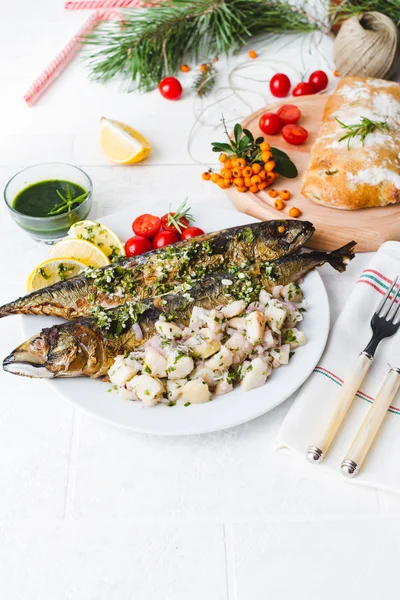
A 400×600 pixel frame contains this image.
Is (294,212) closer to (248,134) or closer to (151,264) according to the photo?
(248,134)

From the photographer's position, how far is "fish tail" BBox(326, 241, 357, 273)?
279 centimetres

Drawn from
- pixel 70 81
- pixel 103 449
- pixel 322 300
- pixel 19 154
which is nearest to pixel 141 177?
pixel 19 154

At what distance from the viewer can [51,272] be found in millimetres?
2783

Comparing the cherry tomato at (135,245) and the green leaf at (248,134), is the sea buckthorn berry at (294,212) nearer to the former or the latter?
the green leaf at (248,134)

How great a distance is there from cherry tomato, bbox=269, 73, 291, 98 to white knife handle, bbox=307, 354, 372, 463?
2211 millimetres

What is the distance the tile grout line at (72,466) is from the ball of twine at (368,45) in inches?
109

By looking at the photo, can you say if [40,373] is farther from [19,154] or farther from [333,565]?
[19,154]

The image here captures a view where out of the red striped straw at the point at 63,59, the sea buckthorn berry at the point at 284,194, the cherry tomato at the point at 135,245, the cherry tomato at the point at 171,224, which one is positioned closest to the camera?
the cherry tomato at the point at 135,245

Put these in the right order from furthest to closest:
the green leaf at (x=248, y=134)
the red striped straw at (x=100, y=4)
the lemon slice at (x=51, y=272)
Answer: the red striped straw at (x=100, y=4)
the green leaf at (x=248, y=134)
the lemon slice at (x=51, y=272)

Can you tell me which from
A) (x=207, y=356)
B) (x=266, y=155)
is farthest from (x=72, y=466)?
(x=266, y=155)

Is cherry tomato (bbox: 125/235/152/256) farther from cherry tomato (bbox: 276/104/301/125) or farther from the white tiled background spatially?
cherry tomato (bbox: 276/104/301/125)

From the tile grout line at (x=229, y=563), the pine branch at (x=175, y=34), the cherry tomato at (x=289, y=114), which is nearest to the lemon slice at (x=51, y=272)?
the tile grout line at (x=229, y=563)

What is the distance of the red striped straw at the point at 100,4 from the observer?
455 cm

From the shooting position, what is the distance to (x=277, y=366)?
2451 millimetres
